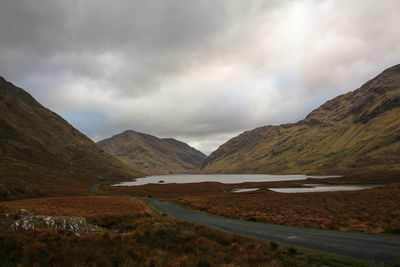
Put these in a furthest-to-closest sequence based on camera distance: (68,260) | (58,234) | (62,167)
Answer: (62,167), (58,234), (68,260)

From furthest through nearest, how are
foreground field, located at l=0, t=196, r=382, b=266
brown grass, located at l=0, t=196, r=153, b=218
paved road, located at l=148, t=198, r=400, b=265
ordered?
brown grass, located at l=0, t=196, r=153, b=218, paved road, located at l=148, t=198, r=400, b=265, foreground field, located at l=0, t=196, r=382, b=266

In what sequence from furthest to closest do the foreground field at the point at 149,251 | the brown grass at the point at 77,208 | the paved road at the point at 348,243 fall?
the brown grass at the point at 77,208 → the paved road at the point at 348,243 → the foreground field at the point at 149,251

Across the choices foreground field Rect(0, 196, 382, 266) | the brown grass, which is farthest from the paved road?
the brown grass

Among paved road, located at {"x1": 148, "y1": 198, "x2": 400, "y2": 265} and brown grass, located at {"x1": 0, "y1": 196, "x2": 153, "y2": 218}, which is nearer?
paved road, located at {"x1": 148, "y1": 198, "x2": 400, "y2": 265}

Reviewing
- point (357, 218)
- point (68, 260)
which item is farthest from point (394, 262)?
point (357, 218)

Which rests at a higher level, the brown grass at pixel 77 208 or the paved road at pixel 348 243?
the brown grass at pixel 77 208

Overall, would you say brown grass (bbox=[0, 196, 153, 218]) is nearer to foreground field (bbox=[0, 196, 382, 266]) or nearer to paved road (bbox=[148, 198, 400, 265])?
foreground field (bbox=[0, 196, 382, 266])

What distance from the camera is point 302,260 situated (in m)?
12.7

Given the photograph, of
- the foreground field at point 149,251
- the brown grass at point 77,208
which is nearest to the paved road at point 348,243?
the foreground field at point 149,251

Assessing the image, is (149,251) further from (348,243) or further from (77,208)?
(77,208)

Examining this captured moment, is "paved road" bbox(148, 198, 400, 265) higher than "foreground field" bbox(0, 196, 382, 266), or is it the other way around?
"foreground field" bbox(0, 196, 382, 266)

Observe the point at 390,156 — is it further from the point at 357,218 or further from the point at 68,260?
the point at 68,260

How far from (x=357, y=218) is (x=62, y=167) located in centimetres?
20176

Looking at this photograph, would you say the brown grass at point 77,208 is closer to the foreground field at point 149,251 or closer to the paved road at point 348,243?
the foreground field at point 149,251
